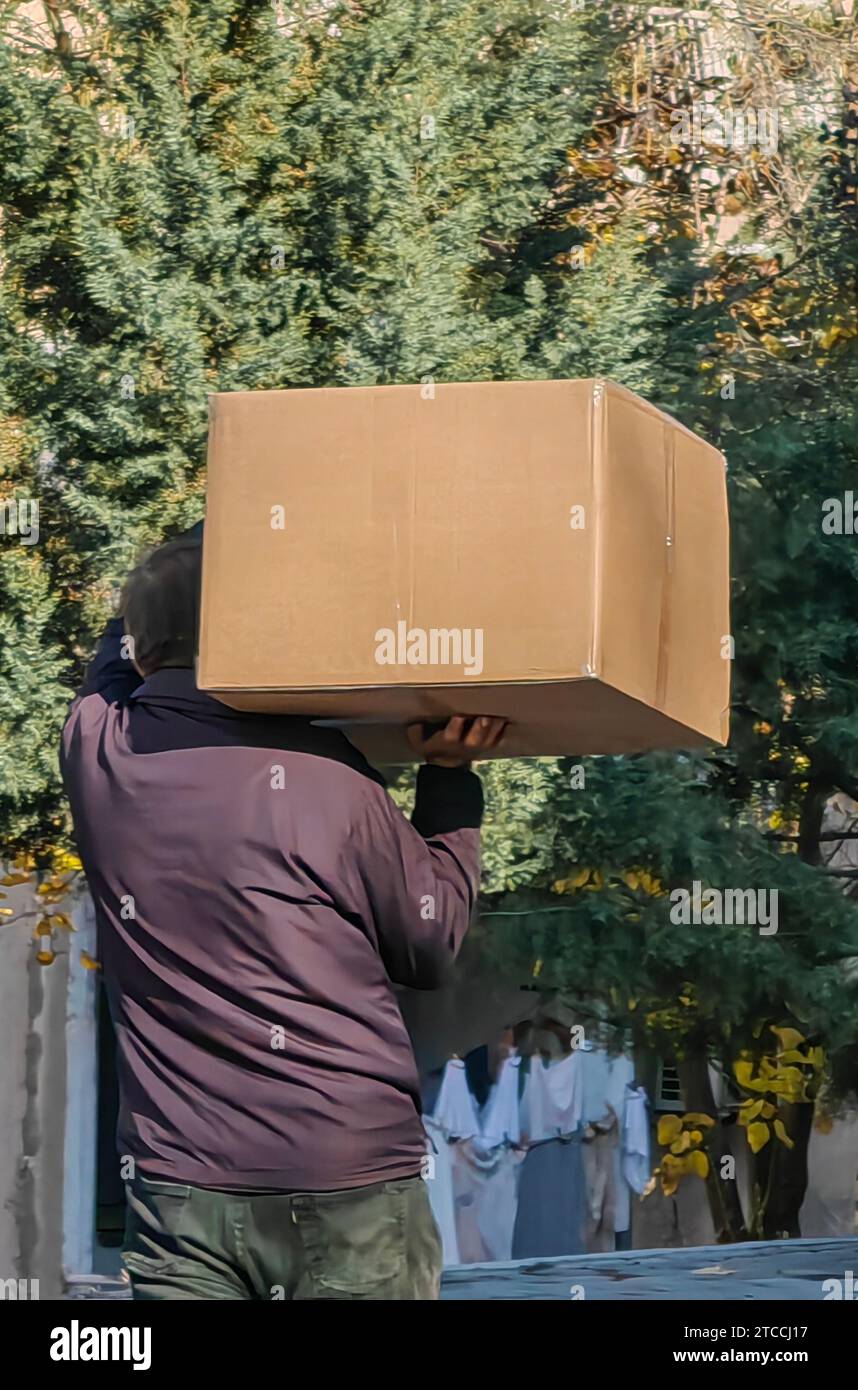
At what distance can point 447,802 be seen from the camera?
2.56 metres

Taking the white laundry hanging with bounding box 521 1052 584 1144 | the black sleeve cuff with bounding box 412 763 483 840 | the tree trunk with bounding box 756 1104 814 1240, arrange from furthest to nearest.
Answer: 1. the white laundry hanging with bounding box 521 1052 584 1144
2. the tree trunk with bounding box 756 1104 814 1240
3. the black sleeve cuff with bounding box 412 763 483 840

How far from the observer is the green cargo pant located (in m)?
2.37

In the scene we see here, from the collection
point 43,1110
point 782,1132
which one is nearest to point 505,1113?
point 782,1132

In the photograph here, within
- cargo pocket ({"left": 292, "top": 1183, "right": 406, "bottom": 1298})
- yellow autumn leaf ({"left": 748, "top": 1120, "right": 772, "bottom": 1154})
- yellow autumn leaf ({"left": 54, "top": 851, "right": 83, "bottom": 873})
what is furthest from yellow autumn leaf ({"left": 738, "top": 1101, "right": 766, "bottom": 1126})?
cargo pocket ({"left": 292, "top": 1183, "right": 406, "bottom": 1298})

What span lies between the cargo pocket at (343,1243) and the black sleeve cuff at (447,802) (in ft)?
1.56

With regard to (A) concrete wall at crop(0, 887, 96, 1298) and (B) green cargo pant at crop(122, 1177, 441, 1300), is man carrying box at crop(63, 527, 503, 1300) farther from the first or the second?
(A) concrete wall at crop(0, 887, 96, 1298)

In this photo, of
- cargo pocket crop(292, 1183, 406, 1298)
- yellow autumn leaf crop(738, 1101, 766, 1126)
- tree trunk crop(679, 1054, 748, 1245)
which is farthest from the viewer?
tree trunk crop(679, 1054, 748, 1245)

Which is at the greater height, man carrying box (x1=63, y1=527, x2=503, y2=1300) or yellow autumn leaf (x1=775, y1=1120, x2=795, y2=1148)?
man carrying box (x1=63, y1=527, x2=503, y2=1300)

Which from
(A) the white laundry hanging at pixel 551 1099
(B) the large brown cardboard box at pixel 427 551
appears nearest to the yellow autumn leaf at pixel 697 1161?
(A) the white laundry hanging at pixel 551 1099

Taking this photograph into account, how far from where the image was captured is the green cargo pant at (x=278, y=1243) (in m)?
2.37

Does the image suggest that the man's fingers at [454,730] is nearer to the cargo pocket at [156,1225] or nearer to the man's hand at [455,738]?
the man's hand at [455,738]

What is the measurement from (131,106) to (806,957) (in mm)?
3592

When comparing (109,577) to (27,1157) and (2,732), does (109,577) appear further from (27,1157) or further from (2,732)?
(27,1157)

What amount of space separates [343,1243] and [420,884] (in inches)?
17.6
